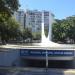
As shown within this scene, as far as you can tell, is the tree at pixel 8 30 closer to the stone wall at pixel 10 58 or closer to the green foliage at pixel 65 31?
the green foliage at pixel 65 31

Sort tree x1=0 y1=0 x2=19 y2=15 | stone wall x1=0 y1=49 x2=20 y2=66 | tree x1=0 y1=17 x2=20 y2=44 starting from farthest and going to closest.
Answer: tree x1=0 y1=17 x2=20 y2=44 < tree x1=0 y1=0 x2=19 y2=15 < stone wall x1=0 y1=49 x2=20 y2=66

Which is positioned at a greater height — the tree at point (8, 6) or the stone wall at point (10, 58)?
the tree at point (8, 6)

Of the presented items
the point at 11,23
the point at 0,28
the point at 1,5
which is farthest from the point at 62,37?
the point at 1,5

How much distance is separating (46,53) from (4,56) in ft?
15.1

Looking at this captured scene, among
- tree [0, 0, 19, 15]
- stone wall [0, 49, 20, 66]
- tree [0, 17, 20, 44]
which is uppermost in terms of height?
tree [0, 0, 19, 15]

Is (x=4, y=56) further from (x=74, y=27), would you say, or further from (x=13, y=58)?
(x=74, y=27)

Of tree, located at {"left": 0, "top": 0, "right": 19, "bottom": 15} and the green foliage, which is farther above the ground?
tree, located at {"left": 0, "top": 0, "right": 19, "bottom": 15}

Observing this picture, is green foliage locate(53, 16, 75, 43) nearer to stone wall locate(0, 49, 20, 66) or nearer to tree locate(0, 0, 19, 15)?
tree locate(0, 0, 19, 15)

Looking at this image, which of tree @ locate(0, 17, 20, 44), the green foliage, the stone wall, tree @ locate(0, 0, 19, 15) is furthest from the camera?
the green foliage

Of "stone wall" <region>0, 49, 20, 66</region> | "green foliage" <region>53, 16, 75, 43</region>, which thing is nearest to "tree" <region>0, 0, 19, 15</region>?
"stone wall" <region>0, 49, 20, 66</region>

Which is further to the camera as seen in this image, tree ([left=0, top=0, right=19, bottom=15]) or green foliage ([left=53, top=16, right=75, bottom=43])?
green foliage ([left=53, top=16, right=75, bottom=43])

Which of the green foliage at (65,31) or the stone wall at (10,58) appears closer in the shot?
the stone wall at (10,58)

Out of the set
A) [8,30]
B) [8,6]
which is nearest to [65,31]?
[8,30]

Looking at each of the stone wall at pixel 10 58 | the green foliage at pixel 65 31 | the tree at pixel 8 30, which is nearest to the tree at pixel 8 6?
the stone wall at pixel 10 58
